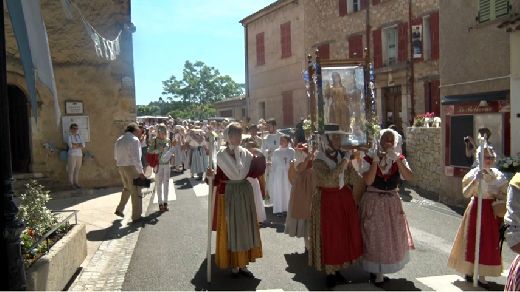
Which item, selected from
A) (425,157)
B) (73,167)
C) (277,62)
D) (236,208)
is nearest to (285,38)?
(277,62)

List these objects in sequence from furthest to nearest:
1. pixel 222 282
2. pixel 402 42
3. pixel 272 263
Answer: pixel 402 42
pixel 272 263
pixel 222 282

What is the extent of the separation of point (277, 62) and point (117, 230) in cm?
2203

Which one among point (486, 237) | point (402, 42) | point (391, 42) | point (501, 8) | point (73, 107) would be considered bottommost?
point (486, 237)

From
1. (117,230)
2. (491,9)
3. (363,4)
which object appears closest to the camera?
(117,230)

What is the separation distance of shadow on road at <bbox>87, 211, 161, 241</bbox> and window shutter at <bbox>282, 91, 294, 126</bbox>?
19.4 m

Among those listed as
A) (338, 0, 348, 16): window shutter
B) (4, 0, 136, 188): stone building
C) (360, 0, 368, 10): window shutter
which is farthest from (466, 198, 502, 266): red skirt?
(338, 0, 348, 16): window shutter

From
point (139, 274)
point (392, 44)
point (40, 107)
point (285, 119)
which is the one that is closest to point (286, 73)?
point (285, 119)

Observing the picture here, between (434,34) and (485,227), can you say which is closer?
(485,227)

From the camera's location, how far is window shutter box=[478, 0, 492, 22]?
31.2 ft

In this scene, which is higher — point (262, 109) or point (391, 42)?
point (391, 42)

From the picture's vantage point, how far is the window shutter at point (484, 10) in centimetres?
952

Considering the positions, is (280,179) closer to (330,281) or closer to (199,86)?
(330,281)

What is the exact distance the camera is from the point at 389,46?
71.5ft

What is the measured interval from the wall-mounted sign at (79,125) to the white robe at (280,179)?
5.58 m
